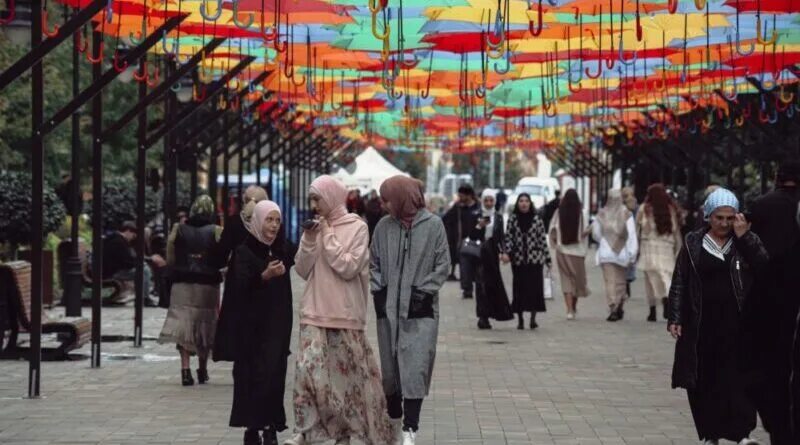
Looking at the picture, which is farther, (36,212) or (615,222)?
(615,222)

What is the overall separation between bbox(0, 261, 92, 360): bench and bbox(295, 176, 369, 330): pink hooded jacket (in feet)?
19.1

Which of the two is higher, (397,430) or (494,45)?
(494,45)

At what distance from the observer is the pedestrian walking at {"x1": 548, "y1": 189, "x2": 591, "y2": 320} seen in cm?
2234

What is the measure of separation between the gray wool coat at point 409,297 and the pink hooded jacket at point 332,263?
0.19m

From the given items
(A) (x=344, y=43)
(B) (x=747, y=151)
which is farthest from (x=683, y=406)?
(B) (x=747, y=151)

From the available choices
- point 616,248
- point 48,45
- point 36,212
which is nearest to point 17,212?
point 616,248

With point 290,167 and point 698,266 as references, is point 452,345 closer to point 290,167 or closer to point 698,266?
point 698,266

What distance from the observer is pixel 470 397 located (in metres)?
13.8

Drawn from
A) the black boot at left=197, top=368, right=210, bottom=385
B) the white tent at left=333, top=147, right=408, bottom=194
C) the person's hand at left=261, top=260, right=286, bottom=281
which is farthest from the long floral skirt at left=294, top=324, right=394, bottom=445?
the white tent at left=333, top=147, right=408, bottom=194

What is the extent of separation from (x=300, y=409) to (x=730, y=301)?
2646 mm

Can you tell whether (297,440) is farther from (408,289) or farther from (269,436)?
(408,289)

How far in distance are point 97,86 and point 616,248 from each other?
996 cm

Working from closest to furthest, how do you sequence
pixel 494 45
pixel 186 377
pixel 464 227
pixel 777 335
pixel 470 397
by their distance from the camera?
pixel 777 335
pixel 470 397
pixel 186 377
pixel 494 45
pixel 464 227

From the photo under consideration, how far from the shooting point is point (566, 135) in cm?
4769
